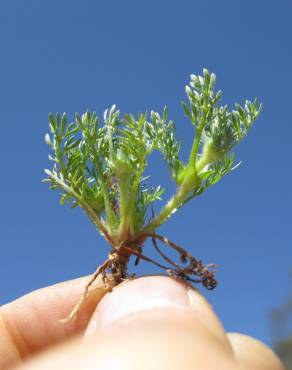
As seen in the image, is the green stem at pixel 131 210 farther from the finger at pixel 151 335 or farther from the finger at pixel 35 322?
the finger at pixel 35 322

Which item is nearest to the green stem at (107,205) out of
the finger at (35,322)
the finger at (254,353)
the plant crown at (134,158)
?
the plant crown at (134,158)

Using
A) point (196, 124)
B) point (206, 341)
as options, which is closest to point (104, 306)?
point (206, 341)

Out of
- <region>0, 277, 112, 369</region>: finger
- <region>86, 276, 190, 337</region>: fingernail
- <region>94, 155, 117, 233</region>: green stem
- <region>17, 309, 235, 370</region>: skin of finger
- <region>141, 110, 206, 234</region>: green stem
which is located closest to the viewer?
<region>17, 309, 235, 370</region>: skin of finger

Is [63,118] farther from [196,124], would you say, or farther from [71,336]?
[71,336]

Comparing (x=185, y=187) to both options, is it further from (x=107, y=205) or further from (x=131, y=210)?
(x=107, y=205)

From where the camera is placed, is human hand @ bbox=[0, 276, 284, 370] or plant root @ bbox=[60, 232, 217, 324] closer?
human hand @ bbox=[0, 276, 284, 370]

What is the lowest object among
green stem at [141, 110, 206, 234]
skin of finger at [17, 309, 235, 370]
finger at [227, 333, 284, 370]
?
finger at [227, 333, 284, 370]

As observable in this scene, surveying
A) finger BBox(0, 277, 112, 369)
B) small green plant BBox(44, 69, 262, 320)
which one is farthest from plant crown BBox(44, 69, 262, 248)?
finger BBox(0, 277, 112, 369)

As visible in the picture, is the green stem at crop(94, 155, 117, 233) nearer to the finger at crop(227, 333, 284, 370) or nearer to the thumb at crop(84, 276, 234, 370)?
the thumb at crop(84, 276, 234, 370)

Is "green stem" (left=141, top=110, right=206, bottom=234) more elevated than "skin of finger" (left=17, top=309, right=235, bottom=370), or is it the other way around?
"green stem" (left=141, top=110, right=206, bottom=234)
